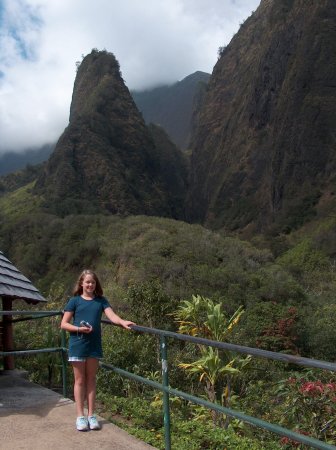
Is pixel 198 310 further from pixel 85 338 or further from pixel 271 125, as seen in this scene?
pixel 271 125

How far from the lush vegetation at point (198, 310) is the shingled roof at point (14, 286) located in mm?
1103

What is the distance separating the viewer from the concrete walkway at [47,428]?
420 cm

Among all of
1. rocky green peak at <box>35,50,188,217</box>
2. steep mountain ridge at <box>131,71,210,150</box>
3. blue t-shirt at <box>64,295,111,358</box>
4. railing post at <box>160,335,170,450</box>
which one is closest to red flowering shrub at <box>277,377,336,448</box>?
railing post at <box>160,335,170,450</box>

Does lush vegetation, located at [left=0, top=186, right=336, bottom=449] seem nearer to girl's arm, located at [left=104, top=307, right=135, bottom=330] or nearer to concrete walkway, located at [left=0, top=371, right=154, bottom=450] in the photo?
concrete walkway, located at [left=0, top=371, right=154, bottom=450]

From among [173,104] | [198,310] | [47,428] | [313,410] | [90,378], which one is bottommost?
[313,410]

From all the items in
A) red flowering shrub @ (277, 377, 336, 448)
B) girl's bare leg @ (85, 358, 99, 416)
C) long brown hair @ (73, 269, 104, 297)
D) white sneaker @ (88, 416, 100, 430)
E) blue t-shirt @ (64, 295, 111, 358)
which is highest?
long brown hair @ (73, 269, 104, 297)

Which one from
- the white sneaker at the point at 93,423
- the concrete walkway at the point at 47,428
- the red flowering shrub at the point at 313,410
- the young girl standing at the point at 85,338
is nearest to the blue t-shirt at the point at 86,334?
the young girl standing at the point at 85,338

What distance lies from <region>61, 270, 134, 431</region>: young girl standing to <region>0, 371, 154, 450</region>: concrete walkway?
0.50ft

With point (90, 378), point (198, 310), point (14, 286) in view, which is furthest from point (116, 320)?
point (198, 310)

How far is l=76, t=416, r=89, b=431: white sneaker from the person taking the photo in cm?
446

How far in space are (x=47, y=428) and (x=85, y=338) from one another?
834mm

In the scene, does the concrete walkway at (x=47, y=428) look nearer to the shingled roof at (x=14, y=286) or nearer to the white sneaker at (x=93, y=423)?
the white sneaker at (x=93, y=423)

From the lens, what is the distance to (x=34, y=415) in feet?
16.3

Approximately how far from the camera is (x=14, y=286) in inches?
261
